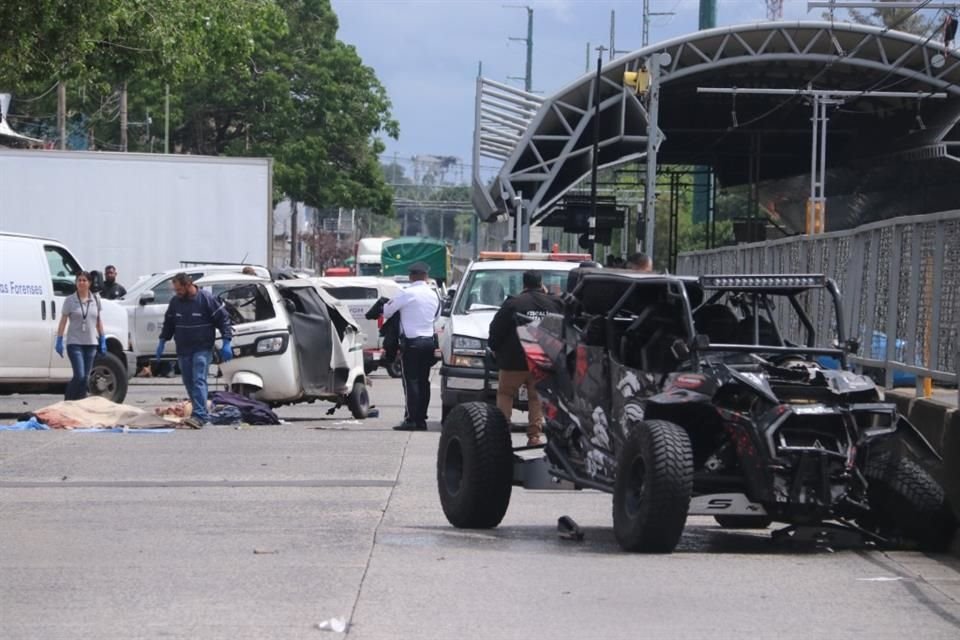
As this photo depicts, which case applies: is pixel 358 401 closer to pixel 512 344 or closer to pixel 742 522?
pixel 512 344

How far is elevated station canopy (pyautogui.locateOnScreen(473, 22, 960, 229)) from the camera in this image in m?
43.4

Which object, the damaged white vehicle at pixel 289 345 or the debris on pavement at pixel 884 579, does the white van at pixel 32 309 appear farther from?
the debris on pavement at pixel 884 579

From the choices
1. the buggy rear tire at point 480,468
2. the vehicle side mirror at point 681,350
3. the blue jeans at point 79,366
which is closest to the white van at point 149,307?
the blue jeans at point 79,366

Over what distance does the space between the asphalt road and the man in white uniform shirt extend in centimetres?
448

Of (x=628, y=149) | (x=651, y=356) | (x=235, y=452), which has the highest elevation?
(x=628, y=149)

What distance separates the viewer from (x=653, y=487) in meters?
9.11

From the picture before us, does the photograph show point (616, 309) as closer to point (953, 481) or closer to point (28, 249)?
point (953, 481)

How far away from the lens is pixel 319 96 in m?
60.0

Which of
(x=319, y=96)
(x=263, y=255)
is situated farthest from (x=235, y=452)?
(x=319, y=96)

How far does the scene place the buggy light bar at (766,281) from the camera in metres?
10.2

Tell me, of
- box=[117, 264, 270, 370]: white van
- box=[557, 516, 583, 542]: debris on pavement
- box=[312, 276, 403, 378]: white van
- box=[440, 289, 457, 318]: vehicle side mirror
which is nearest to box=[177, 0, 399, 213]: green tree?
box=[312, 276, 403, 378]: white van

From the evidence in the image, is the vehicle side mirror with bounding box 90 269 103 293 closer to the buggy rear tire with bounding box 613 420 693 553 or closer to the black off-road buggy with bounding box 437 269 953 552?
the black off-road buggy with bounding box 437 269 953 552

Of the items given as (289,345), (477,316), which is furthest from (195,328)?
(477,316)

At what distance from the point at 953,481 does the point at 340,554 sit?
4.18m
